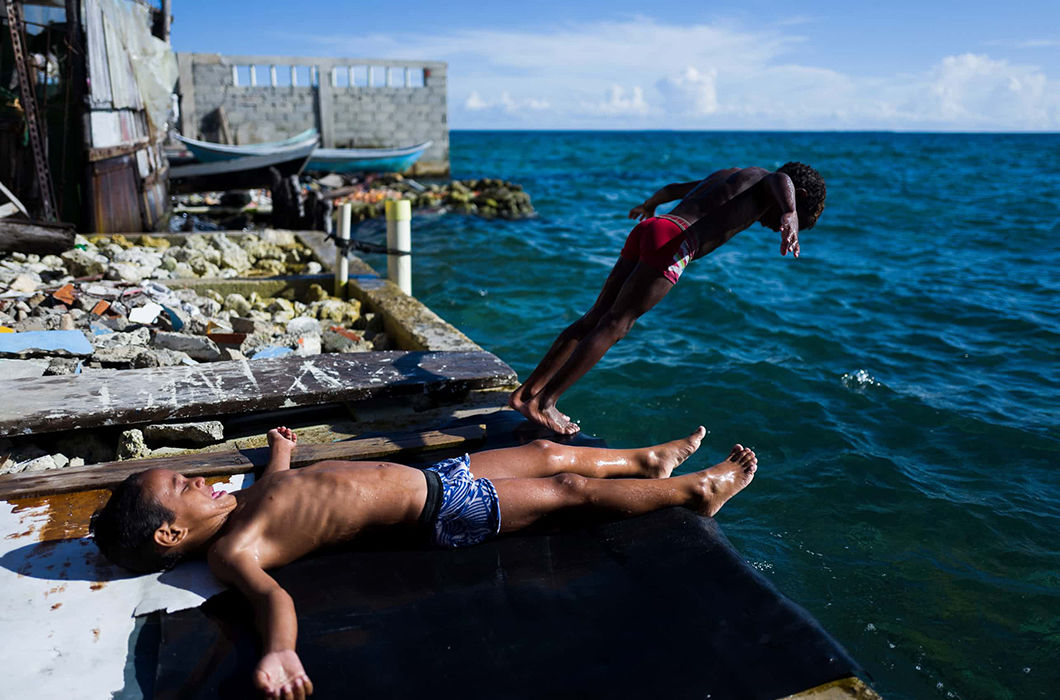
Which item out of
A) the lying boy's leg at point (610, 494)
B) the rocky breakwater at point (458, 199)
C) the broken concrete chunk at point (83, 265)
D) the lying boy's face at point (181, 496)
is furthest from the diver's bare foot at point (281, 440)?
the rocky breakwater at point (458, 199)

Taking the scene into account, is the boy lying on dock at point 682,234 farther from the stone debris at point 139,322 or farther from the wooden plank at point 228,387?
the stone debris at point 139,322

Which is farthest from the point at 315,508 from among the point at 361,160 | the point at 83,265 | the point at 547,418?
the point at 361,160

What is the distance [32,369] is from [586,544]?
149 inches

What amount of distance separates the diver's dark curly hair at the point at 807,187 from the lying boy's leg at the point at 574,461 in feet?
4.81

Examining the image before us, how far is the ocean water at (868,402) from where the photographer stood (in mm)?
4242

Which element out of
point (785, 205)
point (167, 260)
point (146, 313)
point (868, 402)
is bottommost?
point (868, 402)

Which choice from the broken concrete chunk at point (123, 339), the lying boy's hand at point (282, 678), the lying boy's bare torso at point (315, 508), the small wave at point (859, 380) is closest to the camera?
the lying boy's hand at point (282, 678)

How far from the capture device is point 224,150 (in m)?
19.5

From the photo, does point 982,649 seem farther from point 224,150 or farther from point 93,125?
point 224,150

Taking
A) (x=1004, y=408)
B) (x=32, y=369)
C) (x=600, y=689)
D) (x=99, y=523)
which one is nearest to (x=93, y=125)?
(x=32, y=369)

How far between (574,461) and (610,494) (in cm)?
33

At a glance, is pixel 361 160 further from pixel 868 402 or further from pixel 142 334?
pixel 868 402

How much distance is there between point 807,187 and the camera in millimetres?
4270

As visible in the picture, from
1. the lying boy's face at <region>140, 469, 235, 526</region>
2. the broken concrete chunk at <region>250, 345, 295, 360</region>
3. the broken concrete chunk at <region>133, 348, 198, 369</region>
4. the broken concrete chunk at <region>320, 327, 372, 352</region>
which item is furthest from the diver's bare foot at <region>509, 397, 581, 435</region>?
the broken concrete chunk at <region>133, 348, 198, 369</region>
